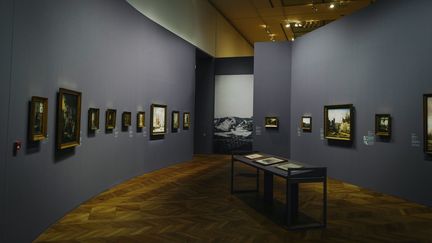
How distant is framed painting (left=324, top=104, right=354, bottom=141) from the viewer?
9266 mm

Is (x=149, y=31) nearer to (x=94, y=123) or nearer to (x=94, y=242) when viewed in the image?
(x=94, y=123)

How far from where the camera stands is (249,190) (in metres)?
7.96

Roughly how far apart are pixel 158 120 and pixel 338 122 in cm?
583

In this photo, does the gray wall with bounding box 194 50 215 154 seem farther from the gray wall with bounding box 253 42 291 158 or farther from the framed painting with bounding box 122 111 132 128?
the framed painting with bounding box 122 111 132 128

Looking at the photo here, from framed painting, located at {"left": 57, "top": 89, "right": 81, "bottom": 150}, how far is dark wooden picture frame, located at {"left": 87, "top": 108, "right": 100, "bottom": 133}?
65cm

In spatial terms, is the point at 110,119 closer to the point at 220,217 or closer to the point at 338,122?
the point at 220,217

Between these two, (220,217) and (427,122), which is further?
(427,122)

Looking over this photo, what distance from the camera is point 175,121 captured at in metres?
12.2

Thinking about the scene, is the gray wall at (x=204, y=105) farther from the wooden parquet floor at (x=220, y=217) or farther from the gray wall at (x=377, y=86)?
the wooden parquet floor at (x=220, y=217)

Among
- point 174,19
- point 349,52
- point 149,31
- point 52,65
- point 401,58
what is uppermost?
point 174,19

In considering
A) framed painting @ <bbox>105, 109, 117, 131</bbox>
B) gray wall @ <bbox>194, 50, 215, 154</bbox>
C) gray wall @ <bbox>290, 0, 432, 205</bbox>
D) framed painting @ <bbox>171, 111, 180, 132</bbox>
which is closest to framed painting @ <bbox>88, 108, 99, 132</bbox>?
framed painting @ <bbox>105, 109, 117, 131</bbox>

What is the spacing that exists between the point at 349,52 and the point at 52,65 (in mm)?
8052

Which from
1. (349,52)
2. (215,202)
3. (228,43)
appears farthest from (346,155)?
(228,43)

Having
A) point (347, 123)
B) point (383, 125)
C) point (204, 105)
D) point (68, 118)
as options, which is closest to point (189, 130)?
point (204, 105)
